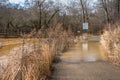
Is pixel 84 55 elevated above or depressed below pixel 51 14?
below

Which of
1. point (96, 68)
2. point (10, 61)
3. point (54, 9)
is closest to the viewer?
point (10, 61)

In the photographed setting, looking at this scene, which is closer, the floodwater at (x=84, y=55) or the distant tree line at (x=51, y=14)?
the floodwater at (x=84, y=55)

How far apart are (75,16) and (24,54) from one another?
46467 mm

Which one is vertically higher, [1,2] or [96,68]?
[1,2]

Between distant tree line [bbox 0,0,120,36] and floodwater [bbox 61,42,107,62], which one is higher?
distant tree line [bbox 0,0,120,36]

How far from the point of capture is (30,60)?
8078 millimetres

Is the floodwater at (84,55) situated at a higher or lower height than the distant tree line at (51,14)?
lower

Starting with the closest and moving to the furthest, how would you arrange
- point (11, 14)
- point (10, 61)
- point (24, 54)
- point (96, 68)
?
Result: point (10, 61) < point (24, 54) < point (96, 68) < point (11, 14)

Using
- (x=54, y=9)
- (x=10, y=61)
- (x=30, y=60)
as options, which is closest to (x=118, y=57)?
(x=30, y=60)

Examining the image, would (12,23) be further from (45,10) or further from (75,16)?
(75,16)

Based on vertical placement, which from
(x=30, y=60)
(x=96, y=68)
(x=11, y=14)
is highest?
(x=11, y=14)

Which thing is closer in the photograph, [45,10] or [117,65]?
[117,65]

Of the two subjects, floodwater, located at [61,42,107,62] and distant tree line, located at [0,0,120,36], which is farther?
distant tree line, located at [0,0,120,36]

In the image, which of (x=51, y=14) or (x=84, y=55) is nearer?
(x=84, y=55)
